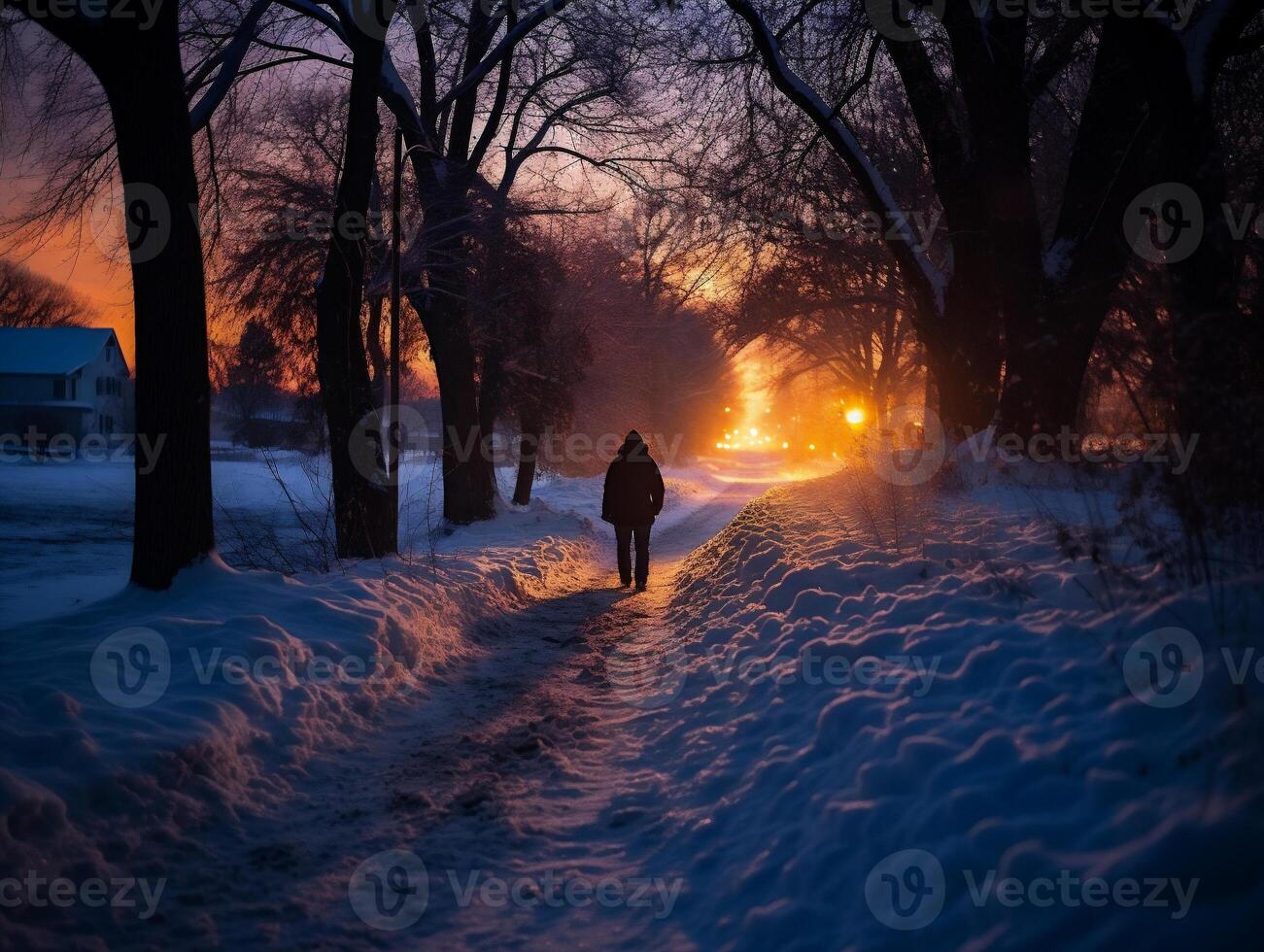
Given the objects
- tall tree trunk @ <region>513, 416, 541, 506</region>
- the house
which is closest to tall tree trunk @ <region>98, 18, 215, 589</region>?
tall tree trunk @ <region>513, 416, 541, 506</region>

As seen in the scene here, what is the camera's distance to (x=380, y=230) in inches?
566

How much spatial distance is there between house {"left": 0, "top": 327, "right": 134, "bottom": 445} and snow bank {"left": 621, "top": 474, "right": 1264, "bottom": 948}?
58952mm

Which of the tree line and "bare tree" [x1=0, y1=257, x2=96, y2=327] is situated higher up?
"bare tree" [x1=0, y1=257, x2=96, y2=327]

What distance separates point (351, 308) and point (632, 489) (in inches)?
191

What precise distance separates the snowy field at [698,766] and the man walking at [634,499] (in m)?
4.14

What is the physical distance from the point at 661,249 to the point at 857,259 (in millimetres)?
11579

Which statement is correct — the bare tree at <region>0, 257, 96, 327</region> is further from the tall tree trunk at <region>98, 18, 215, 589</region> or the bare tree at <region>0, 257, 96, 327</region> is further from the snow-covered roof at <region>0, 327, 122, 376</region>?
the tall tree trunk at <region>98, 18, 215, 589</region>

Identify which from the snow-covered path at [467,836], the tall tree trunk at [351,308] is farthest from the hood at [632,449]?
the snow-covered path at [467,836]

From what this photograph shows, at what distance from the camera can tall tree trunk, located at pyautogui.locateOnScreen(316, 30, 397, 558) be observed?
10289 mm

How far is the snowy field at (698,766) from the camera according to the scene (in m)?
3.18

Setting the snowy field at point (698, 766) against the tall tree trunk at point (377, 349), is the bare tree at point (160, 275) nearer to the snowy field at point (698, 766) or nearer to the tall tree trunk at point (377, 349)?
Result: the snowy field at point (698, 766)

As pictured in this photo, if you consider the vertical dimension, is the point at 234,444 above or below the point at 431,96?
below

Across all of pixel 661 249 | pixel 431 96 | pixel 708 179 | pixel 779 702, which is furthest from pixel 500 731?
pixel 661 249

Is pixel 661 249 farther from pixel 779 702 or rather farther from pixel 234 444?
pixel 234 444
